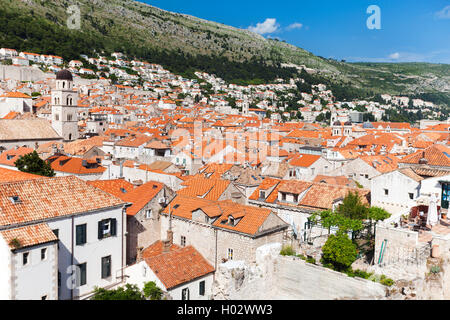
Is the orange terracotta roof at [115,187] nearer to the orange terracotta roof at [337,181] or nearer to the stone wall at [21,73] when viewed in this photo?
the orange terracotta roof at [337,181]

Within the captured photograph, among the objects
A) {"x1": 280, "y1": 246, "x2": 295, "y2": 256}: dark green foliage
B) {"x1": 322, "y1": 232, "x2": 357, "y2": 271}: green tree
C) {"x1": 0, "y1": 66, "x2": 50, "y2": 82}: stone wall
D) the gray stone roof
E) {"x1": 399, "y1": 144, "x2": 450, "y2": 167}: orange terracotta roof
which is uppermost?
{"x1": 0, "y1": 66, "x2": 50, "y2": 82}: stone wall

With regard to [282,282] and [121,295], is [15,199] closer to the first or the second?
[121,295]

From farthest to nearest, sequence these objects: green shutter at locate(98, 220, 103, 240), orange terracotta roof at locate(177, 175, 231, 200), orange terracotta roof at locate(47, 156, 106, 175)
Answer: orange terracotta roof at locate(47, 156, 106, 175) < orange terracotta roof at locate(177, 175, 231, 200) < green shutter at locate(98, 220, 103, 240)

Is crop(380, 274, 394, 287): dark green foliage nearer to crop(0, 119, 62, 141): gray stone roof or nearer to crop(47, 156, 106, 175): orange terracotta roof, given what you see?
crop(47, 156, 106, 175): orange terracotta roof

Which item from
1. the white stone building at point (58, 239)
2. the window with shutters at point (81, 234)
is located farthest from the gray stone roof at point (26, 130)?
the window with shutters at point (81, 234)

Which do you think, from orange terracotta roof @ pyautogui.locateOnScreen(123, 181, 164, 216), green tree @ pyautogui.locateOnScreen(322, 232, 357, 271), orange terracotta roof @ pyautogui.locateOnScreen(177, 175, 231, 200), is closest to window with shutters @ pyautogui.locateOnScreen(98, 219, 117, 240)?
orange terracotta roof @ pyautogui.locateOnScreen(123, 181, 164, 216)

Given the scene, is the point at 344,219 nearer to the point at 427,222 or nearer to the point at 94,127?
the point at 427,222
